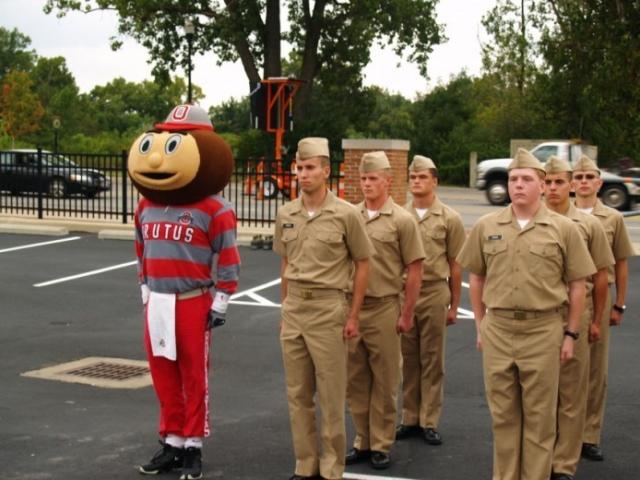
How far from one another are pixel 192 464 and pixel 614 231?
315 cm

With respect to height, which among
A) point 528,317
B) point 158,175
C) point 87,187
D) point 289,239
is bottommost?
point 87,187

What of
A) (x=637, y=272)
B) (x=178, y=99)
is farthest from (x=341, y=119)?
(x=178, y=99)

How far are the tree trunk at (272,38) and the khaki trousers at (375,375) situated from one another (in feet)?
124

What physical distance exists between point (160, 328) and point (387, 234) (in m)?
1.57

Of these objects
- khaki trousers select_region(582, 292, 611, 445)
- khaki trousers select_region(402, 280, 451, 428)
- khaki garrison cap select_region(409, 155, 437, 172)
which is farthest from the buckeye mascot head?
khaki trousers select_region(582, 292, 611, 445)

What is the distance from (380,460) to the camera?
711 centimetres

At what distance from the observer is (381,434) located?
7176 millimetres

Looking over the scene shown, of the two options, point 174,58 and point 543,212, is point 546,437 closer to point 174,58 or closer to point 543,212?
point 543,212

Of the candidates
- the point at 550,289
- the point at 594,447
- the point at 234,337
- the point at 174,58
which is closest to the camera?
the point at 550,289

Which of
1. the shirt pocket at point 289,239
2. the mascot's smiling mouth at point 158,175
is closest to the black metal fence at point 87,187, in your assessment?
the mascot's smiling mouth at point 158,175

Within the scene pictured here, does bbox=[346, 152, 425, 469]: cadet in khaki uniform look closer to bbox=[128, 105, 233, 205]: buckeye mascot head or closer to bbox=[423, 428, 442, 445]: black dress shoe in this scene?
bbox=[423, 428, 442, 445]: black dress shoe

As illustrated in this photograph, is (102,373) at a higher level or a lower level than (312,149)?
lower

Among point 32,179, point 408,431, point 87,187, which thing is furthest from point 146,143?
point 32,179

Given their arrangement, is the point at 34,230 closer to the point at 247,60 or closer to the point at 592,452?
the point at 592,452
